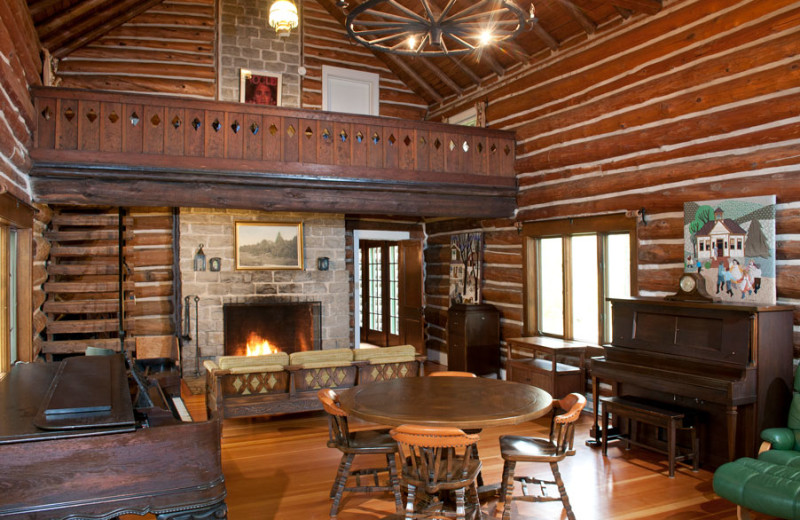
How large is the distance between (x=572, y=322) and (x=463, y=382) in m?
3.62

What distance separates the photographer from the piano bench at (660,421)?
5.12m

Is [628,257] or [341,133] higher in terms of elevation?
[341,133]

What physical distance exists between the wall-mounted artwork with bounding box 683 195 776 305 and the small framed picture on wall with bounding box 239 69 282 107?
6771mm

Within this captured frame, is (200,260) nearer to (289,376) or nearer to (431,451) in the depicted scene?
(289,376)

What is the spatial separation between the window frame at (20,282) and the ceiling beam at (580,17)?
6.46 m

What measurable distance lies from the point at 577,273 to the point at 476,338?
1.94m

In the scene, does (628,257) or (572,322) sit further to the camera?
(572,322)

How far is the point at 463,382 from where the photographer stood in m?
4.93

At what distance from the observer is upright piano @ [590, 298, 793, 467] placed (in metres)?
4.82

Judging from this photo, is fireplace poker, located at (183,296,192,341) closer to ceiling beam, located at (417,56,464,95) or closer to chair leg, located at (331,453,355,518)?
ceiling beam, located at (417,56,464,95)

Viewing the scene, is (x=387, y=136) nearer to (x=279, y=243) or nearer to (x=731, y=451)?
(x=279, y=243)

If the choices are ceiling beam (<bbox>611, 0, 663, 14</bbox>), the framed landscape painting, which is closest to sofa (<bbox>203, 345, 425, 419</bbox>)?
the framed landscape painting

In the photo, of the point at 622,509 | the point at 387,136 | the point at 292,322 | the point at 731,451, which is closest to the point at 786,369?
the point at 731,451

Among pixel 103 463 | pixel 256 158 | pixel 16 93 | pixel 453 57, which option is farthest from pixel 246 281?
pixel 103 463
